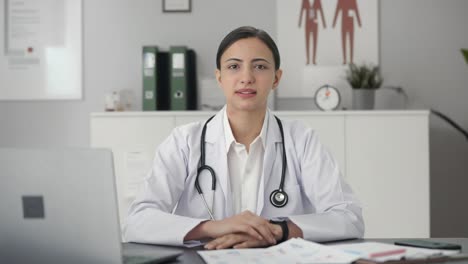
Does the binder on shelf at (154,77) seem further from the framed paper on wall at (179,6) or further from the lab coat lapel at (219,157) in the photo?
the lab coat lapel at (219,157)

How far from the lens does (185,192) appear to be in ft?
6.96

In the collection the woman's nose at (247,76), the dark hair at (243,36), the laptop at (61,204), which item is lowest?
the laptop at (61,204)

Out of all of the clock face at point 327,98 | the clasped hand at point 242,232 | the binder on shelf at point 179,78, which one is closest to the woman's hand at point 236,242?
the clasped hand at point 242,232

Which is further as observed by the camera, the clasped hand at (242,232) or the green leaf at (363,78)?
the green leaf at (363,78)

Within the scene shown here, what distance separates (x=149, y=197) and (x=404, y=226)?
234 cm

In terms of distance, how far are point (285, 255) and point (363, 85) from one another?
111 inches

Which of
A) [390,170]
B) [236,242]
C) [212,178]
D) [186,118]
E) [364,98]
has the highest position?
[364,98]

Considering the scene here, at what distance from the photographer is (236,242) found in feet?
5.46

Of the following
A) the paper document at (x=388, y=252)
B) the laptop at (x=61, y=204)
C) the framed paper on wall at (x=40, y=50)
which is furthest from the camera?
the framed paper on wall at (x=40, y=50)

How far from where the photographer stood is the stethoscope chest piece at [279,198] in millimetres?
2070

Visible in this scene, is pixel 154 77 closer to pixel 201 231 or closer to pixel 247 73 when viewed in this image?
pixel 247 73

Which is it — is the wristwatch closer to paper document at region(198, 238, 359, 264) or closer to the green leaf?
paper document at region(198, 238, 359, 264)

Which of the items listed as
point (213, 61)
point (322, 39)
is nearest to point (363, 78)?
point (322, 39)

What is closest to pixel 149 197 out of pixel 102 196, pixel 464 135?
pixel 102 196
